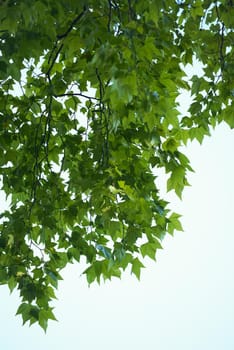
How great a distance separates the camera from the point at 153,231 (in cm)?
167

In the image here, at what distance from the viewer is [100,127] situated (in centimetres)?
170

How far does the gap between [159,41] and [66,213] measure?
61 centimetres

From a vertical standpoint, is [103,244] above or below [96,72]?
below

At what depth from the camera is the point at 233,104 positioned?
1.82 metres

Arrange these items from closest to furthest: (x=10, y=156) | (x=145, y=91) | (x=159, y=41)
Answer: (x=145, y=91) < (x=159, y=41) < (x=10, y=156)

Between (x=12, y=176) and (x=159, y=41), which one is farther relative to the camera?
(x=12, y=176)

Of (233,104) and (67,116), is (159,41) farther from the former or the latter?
(67,116)

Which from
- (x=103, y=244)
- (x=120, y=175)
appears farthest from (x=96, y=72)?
(x=103, y=244)

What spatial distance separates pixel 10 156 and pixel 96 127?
316 millimetres

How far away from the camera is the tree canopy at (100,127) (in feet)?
4.33

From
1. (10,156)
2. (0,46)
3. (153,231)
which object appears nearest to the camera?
(0,46)

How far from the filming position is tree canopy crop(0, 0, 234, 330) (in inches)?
52.0

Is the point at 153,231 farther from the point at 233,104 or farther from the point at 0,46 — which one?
the point at 0,46

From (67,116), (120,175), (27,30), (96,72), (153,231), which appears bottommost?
(153,231)
